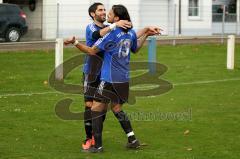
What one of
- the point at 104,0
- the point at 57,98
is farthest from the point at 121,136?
the point at 104,0

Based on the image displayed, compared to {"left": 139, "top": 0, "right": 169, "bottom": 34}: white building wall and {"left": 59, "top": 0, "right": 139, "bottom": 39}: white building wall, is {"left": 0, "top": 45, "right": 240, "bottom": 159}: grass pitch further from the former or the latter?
{"left": 139, "top": 0, "right": 169, "bottom": 34}: white building wall

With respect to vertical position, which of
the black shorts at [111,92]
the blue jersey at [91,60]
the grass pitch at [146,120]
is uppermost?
the blue jersey at [91,60]

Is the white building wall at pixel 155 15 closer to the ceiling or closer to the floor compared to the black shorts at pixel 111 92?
closer to the ceiling

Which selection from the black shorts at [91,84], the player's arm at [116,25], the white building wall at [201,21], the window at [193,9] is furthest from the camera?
the window at [193,9]

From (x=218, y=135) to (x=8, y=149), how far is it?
3.33 metres

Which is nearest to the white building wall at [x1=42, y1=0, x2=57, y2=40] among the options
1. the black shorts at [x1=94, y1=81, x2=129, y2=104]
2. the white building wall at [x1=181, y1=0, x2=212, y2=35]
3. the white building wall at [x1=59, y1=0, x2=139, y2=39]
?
the white building wall at [x1=59, y1=0, x2=139, y2=39]

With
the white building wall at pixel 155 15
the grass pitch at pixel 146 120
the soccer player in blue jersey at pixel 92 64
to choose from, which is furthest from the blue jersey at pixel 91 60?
the white building wall at pixel 155 15

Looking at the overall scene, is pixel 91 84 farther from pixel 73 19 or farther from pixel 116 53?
pixel 73 19

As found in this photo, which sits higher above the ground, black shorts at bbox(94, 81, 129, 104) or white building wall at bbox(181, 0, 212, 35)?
white building wall at bbox(181, 0, 212, 35)

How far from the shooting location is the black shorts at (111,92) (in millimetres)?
9735

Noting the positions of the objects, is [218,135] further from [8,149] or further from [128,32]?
[8,149]

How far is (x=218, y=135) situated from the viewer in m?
11.1

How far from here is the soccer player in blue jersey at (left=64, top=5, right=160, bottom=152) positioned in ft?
31.6

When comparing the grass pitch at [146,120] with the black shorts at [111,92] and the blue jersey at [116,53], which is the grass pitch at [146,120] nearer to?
the black shorts at [111,92]
